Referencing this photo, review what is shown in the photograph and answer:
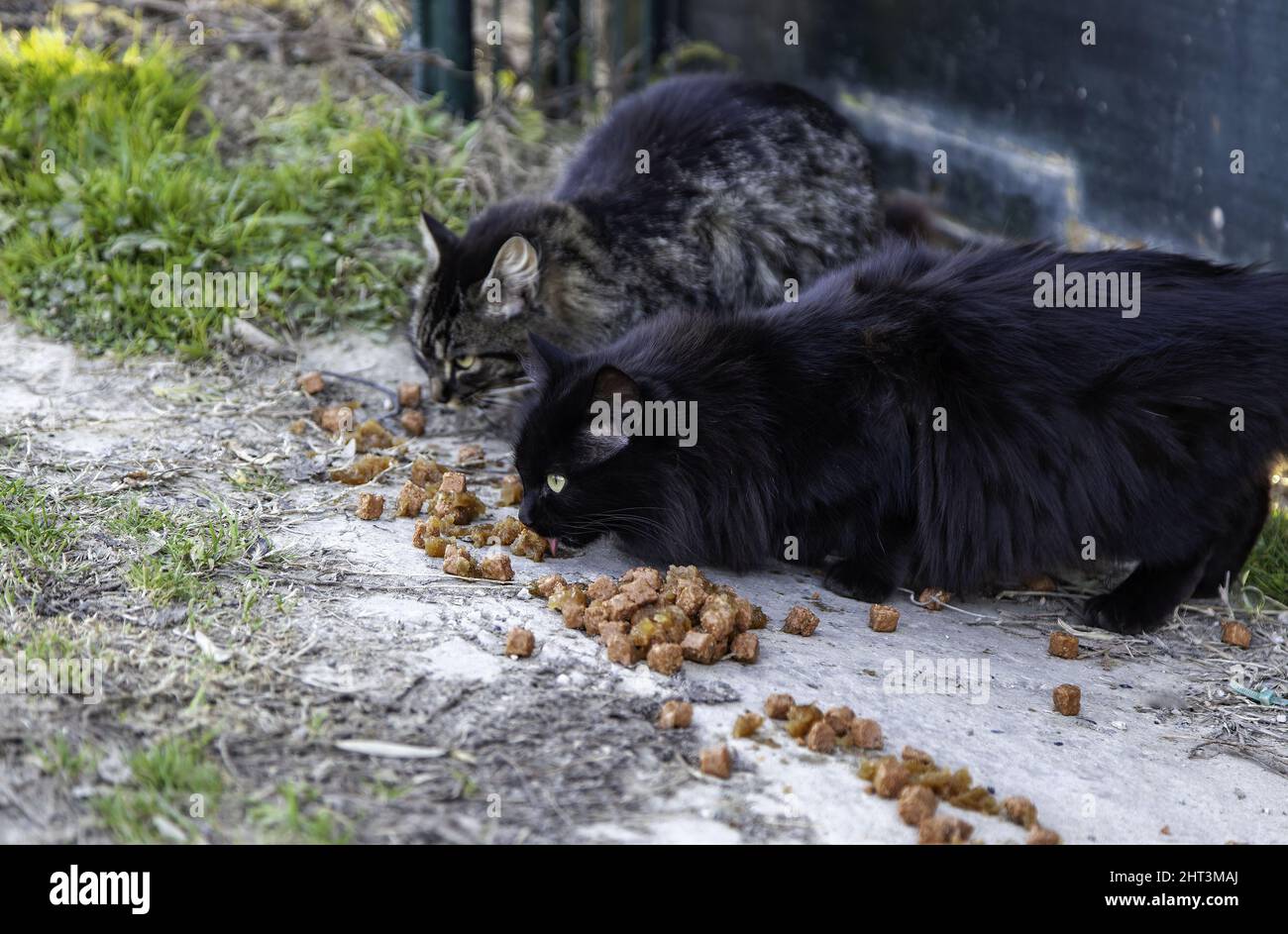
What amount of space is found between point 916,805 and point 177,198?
4243mm

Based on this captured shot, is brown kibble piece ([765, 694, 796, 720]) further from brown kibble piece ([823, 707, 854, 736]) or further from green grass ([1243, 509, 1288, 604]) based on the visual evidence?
green grass ([1243, 509, 1288, 604])

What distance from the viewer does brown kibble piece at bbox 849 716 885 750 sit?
3150 millimetres

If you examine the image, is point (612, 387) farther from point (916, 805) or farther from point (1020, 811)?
point (1020, 811)

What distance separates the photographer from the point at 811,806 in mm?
2895

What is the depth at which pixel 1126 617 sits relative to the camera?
412cm

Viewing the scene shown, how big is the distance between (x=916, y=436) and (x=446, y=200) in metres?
3.05

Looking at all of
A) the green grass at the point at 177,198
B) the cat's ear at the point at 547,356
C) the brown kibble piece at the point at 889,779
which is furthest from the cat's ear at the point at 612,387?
the green grass at the point at 177,198

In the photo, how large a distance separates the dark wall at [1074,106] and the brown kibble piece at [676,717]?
3546 millimetres

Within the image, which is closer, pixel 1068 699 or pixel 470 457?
pixel 1068 699

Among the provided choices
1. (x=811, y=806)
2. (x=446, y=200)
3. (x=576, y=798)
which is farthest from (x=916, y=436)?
(x=446, y=200)

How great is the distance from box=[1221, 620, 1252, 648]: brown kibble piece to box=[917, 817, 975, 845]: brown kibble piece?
5.69ft

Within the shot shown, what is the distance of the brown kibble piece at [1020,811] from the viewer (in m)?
2.95

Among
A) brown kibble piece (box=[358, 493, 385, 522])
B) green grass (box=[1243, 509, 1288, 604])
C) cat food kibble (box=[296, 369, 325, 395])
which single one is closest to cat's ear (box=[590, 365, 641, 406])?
brown kibble piece (box=[358, 493, 385, 522])

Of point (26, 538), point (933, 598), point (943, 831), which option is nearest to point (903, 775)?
point (943, 831)
